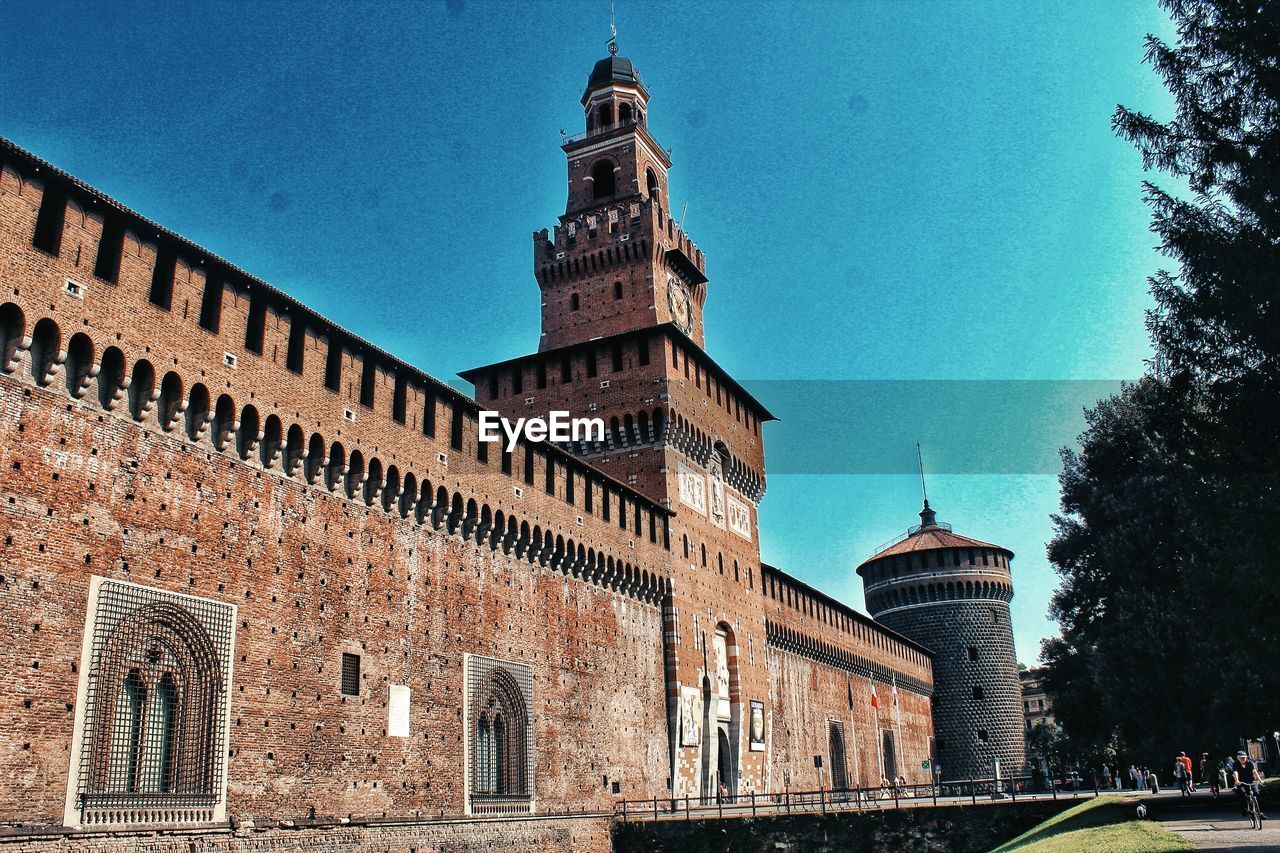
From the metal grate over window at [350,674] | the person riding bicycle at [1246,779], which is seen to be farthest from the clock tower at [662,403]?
the person riding bicycle at [1246,779]

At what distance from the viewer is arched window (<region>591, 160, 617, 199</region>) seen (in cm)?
3616

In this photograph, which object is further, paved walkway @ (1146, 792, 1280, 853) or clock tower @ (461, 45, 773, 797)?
clock tower @ (461, 45, 773, 797)

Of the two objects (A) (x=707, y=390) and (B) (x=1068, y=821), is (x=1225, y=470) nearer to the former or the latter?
(B) (x=1068, y=821)

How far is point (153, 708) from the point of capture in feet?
45.1

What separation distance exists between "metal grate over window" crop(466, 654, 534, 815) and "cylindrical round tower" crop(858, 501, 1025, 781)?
1462 inches

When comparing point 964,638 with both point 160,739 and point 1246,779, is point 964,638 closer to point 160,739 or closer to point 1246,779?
point 1246,779

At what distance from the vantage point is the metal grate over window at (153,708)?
12.9 m

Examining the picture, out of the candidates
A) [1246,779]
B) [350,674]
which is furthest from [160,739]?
[1246,779]

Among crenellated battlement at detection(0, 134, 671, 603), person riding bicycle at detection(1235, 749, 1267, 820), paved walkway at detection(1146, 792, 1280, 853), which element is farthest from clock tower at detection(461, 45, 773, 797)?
A: person riding bicycle at detection(1235, 749, 1267, 820)

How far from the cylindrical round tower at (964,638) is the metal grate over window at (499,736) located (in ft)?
122

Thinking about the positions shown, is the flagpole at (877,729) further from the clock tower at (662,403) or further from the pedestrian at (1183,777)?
the pedestrian at (1183,777)

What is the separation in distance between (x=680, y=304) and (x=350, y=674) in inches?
829

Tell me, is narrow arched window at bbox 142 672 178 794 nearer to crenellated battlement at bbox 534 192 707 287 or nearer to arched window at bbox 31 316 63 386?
arched window at bbox 31 316 63 386

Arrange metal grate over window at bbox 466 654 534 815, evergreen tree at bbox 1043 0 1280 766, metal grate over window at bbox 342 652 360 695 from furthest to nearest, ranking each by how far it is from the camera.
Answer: metal grate over window at bbox 466 654 534 815 < metal grate over window at bbox 342 652 360 695 < evergreen tree at bbox 1043 0 1280 766
